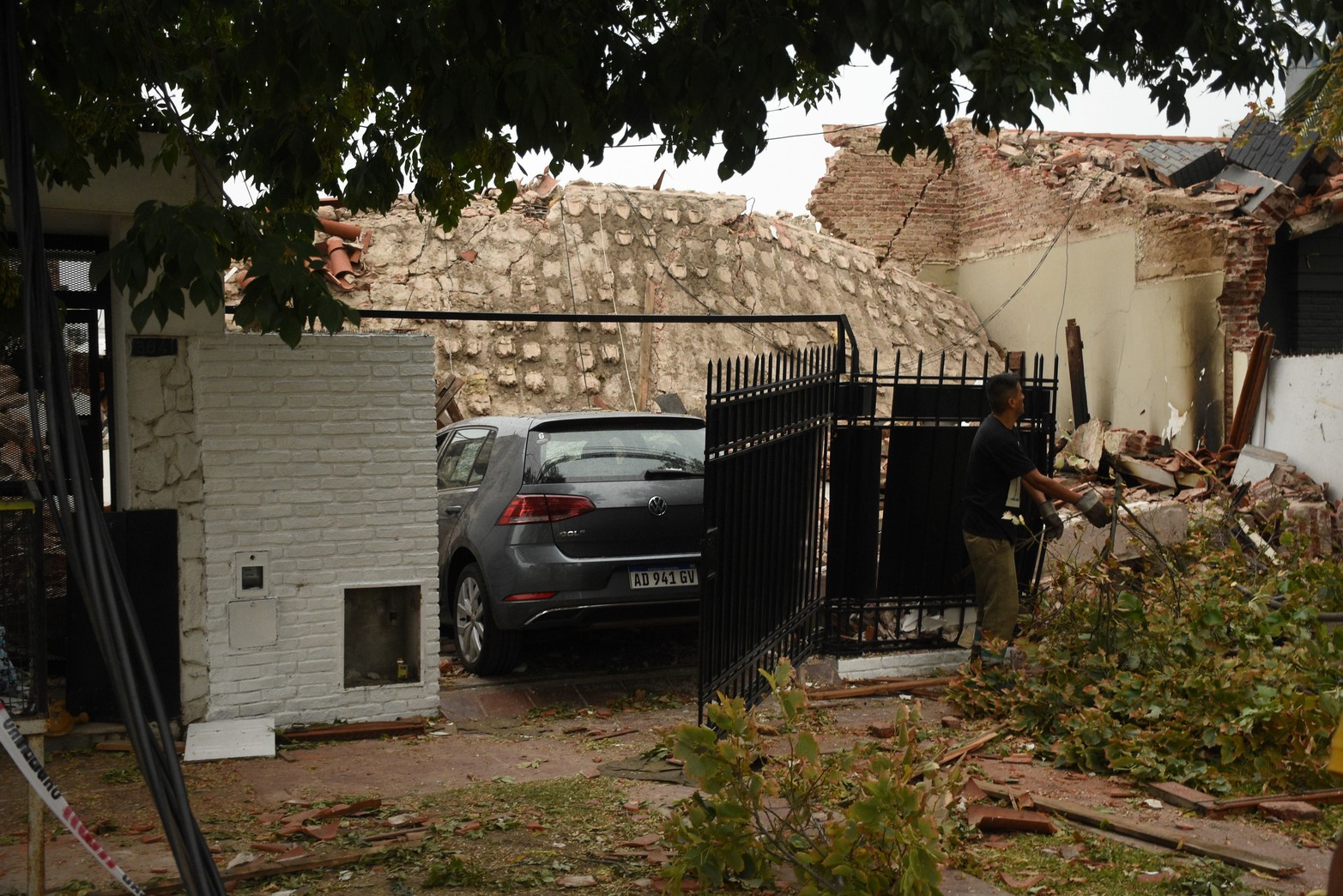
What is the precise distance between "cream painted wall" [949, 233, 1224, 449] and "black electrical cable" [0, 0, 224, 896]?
12.6m

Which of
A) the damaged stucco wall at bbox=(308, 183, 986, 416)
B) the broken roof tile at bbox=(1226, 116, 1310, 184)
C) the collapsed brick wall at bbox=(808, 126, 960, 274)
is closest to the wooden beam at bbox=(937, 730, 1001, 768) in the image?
the broken roof tile at bbox=(1226, 116, 1310, 184)

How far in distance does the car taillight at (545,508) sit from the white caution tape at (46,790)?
162 inches

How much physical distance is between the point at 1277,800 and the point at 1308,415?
26.8ft

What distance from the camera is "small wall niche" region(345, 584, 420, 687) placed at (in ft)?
22.1

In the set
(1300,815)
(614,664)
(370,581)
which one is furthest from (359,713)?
(1300,815)

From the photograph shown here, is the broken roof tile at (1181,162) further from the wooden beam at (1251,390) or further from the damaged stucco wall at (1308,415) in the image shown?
Answer: the damaged stucco wall at (1308,415)

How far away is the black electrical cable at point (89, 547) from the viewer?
8.60ft

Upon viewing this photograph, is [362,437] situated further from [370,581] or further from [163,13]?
[163,13]

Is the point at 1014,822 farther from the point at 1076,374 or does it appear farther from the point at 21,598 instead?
the point at 1076,374

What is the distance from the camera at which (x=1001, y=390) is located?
7.10 m

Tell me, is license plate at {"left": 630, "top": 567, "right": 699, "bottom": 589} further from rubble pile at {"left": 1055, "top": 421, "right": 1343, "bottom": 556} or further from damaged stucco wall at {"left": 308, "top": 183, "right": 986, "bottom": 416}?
damaged stucco wall at {"left": 308, "top": 183, "right": 986, "bottom": 416}

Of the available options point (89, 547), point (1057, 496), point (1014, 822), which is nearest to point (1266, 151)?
point (1057, 496)

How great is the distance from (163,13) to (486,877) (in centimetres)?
344

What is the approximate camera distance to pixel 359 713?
6609mm
